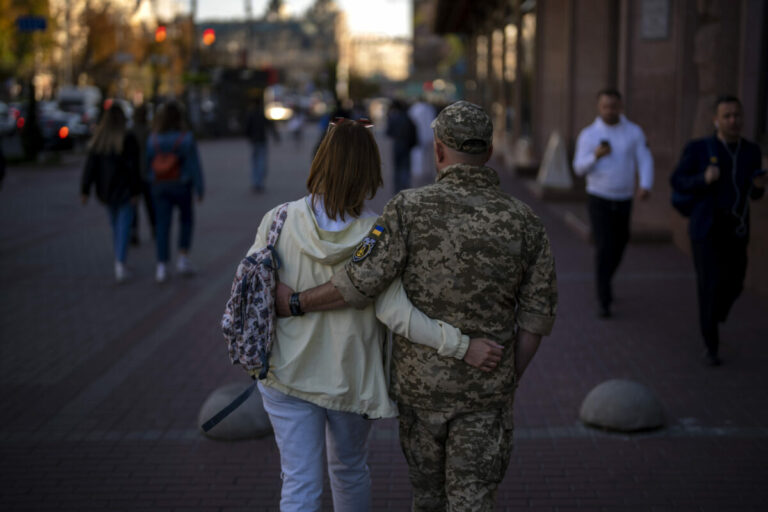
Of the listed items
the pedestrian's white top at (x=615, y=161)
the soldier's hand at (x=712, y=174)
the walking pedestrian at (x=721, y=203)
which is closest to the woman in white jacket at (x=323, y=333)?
the soldier's hand at (x=712, y=174)

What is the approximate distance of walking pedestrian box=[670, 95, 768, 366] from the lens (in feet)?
20.5

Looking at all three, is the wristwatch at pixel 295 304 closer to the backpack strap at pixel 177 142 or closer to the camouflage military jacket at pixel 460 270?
the camouflage military jacket at pixel 460 270

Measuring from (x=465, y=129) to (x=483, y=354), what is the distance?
2.37 ft

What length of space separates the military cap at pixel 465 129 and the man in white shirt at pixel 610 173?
4.75 metres

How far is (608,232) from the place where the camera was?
7.75 m

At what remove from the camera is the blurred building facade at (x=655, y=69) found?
9.19 m

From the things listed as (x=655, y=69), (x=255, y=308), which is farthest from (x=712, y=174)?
(x=655, y=69)

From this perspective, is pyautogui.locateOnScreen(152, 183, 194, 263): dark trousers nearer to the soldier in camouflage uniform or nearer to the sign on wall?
the sign on wall

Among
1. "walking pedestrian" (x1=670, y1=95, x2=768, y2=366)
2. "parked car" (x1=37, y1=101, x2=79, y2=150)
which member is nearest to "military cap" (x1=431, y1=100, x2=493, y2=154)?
"walking pedestrian" (x1=670, y1=95, x2=768, y2=366)

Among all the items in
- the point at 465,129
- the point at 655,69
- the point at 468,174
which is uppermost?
the point at 655,69

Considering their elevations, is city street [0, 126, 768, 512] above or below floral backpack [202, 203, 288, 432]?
below

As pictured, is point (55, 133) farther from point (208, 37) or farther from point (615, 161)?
point (615, 161)

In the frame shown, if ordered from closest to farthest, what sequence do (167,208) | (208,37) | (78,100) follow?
(167,208) → (208,37) → (78,100)

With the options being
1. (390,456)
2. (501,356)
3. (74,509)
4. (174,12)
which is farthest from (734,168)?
(174,12)
